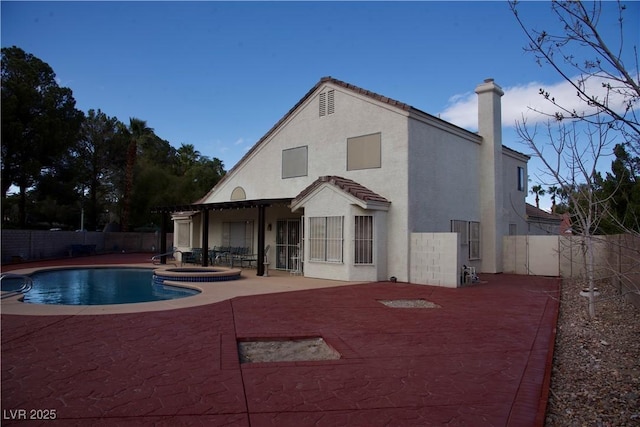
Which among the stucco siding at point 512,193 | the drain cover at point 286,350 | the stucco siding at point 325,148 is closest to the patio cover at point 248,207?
the stucco siding at point 325,148

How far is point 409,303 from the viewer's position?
1169 centimetres

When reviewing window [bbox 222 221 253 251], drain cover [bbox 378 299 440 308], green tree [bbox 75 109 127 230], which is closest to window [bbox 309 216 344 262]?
drain cover [bbox 378 299 440 308]

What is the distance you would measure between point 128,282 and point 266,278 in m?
5.78

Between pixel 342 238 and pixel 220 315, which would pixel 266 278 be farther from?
pixel 220 315

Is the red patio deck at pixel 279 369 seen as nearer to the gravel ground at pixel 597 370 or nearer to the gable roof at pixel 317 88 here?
the gravel ground at pixel 597 370

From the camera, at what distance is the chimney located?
804 inches

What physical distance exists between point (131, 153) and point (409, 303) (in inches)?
1171

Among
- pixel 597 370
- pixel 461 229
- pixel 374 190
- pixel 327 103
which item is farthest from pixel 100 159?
pixel 597 370

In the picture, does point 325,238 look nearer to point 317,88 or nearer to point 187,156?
point 317,88

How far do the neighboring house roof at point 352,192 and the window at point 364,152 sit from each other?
32.2 inches

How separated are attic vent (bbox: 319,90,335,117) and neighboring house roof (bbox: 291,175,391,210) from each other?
3.33 meters

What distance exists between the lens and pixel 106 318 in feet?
29.8

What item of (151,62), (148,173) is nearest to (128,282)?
(151,62)

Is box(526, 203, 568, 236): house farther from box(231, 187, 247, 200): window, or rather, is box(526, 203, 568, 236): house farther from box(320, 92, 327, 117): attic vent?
box(231, 187, 247, 200): window
